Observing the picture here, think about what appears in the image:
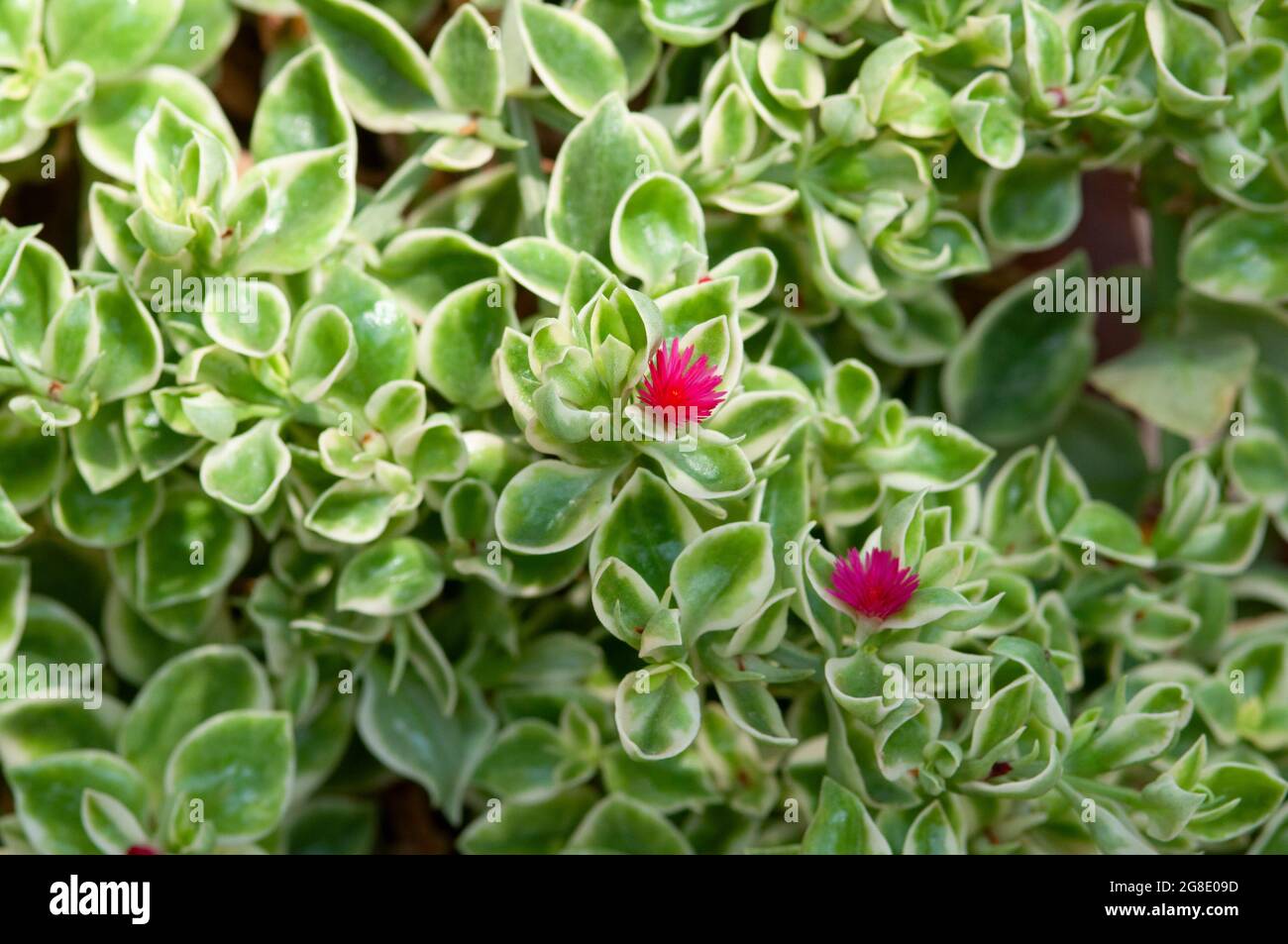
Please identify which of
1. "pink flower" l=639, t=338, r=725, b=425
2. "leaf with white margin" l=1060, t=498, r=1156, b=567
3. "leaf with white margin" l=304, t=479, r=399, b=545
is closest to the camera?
"pink flower" l=639, t=338, r=725, b=425

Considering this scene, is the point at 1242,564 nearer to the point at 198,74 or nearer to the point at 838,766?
the point at 838,766

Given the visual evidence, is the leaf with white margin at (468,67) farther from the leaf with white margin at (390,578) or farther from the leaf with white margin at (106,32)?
the leaf with white margin at (390,578)

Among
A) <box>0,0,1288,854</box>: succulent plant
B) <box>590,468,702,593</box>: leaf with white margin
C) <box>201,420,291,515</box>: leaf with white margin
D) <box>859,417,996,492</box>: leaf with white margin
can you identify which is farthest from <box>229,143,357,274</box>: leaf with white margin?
<box>859,417,996,492</box>: leaf with white margin

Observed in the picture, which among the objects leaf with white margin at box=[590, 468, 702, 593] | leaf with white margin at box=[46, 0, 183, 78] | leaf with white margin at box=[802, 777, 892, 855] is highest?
leaf with white margin at box=[46, 0, 183, 78]

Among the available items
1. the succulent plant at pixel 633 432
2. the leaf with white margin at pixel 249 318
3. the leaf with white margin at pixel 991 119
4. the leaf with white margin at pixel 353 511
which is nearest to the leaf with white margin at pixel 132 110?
the succulent plant at pixel 633 432
